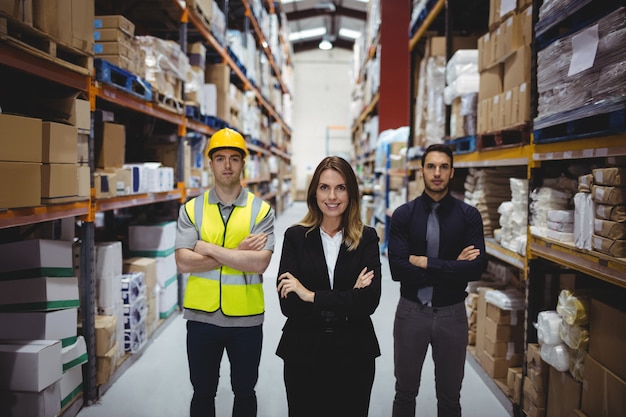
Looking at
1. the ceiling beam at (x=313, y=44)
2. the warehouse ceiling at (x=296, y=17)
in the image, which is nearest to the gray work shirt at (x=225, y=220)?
the warehouse ceiling at (x=296, y=17)

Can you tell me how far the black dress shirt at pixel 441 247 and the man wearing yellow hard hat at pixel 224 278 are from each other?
0.77 metres

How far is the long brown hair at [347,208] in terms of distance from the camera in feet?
6.68

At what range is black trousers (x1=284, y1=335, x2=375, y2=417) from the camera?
1937mm

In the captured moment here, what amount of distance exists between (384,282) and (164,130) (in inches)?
154

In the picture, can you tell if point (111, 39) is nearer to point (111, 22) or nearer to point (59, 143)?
point (111, 22)

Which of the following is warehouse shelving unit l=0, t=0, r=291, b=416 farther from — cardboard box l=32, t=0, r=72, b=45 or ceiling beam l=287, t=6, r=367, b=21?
ceiling beam l=287, t=6, r=367, b=21

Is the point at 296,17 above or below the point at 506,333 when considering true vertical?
above

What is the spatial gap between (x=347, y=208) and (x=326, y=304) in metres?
0.46

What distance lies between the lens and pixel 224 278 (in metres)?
2.47

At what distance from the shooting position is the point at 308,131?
76.1ft

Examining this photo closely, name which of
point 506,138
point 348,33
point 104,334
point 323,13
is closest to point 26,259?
point 104,334

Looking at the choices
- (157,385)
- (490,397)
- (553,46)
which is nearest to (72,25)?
(157,385)

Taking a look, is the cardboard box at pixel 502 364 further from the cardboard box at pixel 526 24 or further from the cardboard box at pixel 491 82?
the cardboard box at pixel 526 24

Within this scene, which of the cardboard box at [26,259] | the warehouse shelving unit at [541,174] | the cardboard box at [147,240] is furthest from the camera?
the cardboard box at [147,240]
